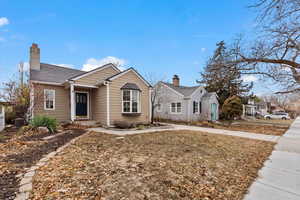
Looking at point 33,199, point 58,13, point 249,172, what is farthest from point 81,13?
point 249,172

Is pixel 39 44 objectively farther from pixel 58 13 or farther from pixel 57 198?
pixel 57 198

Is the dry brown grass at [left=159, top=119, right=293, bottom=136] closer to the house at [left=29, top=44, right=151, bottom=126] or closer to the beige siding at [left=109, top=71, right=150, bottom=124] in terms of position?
the beige siding at [left=109, top=71, right=150, bottom=124]

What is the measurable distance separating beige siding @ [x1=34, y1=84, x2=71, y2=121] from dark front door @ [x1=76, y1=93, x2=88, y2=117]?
2.48 ft

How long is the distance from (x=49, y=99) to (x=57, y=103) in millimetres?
555

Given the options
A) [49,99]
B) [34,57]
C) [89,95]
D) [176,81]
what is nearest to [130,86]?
[89,95]

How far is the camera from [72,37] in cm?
1252

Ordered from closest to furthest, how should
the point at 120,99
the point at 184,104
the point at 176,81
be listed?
the point at 120,99
the point at 184,104
the point at 176,81

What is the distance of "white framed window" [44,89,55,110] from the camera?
34.3ft

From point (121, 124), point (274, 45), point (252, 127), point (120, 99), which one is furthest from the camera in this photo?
point (252, 127)

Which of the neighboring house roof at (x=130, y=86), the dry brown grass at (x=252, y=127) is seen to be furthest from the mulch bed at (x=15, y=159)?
the dry brown grass at (x=252, y=127)

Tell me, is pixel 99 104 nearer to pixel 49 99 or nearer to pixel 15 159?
pixel 49 99

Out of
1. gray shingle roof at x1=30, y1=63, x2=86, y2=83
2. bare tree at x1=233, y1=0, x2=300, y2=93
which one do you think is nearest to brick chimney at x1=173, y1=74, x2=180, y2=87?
gray shingle roof at x1=30, y1=63, x2=86, y2=83

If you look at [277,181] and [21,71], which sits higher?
[21,71]

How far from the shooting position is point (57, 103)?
1092cm
